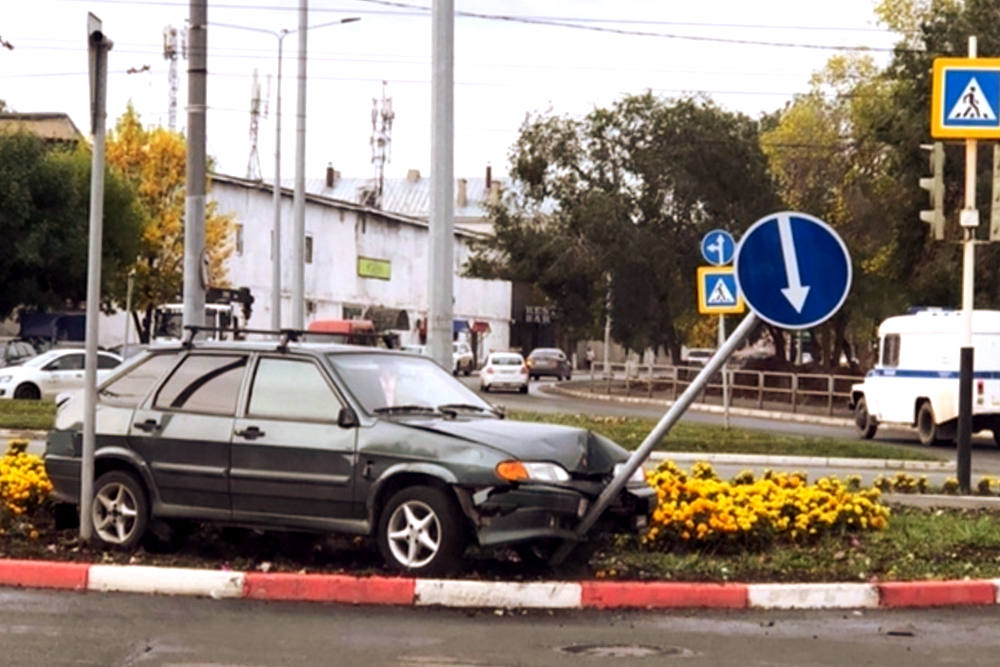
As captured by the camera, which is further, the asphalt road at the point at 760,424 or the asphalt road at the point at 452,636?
the asphalt road at the point at 760,424

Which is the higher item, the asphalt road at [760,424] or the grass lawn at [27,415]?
the grass lawn at [27,415]

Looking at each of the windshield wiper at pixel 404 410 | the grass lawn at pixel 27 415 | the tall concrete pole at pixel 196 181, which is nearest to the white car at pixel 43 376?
the grass lawn at pixel 27 415

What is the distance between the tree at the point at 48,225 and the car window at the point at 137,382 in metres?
44.8

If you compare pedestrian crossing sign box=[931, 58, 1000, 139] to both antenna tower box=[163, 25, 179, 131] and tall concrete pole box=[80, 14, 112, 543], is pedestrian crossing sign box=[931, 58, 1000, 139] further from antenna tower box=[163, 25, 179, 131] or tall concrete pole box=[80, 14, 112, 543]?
antenna tower box=[163, 25, 179, 131]

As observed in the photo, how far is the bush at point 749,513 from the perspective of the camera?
36.6 ft

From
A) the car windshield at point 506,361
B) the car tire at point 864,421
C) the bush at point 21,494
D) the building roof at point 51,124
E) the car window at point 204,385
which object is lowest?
the car tire at point 864,421

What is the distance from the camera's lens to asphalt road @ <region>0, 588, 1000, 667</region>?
7.80 metres

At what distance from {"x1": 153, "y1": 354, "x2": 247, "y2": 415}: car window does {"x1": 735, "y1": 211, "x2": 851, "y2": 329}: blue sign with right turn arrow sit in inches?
127

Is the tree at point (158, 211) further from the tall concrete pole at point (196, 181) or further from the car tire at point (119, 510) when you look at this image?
the car tire at point (119, 510)

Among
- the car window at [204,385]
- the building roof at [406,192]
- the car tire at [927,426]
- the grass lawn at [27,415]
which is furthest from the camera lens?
the building roof at [406,192]

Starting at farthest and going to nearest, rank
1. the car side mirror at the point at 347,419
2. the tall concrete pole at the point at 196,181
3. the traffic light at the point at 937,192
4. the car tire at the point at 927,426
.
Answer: the car tire at the point at 927,426
the tall concrete pole at the point at 196,181
the traffic light at the point at 937,192
the car side mirror at the point at 347,419

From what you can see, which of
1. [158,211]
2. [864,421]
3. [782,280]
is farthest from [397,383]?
[158,211]

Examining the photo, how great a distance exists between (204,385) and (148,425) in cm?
43

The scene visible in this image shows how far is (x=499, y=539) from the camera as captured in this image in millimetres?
9867
